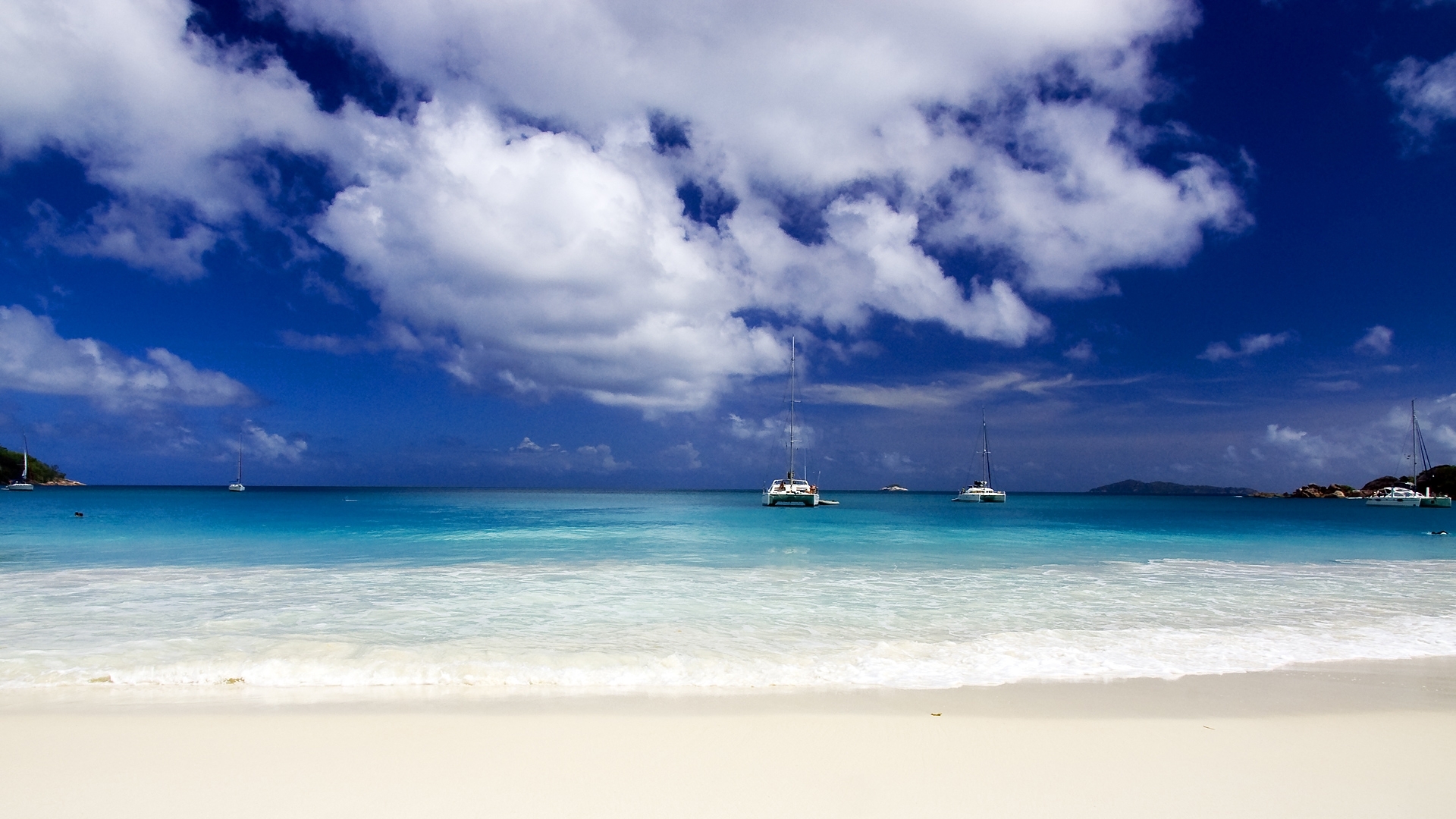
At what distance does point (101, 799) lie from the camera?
4.28 m

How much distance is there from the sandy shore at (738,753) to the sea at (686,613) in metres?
0.81

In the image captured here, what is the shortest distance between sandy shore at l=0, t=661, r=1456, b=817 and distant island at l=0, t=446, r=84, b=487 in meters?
179

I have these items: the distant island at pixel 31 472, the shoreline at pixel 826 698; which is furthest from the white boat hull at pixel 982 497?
the distant island at pixel 31 472

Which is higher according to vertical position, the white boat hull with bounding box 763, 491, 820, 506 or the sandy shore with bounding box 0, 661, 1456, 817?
the white boat hull with bounding box 763, 491, 820, 506

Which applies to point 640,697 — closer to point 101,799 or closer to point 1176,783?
point 101,799

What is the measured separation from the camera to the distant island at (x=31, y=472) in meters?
128

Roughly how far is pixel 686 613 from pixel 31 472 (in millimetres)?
188883

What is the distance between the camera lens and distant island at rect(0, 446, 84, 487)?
421 ft

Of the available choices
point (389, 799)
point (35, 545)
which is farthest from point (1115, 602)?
point (35, 545)

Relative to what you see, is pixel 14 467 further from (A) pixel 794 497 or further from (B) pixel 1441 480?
(B) pixel 1441 480

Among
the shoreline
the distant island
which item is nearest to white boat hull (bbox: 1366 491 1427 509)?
the shoreline

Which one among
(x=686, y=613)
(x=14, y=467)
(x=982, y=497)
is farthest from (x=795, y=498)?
(x=14, y=467)

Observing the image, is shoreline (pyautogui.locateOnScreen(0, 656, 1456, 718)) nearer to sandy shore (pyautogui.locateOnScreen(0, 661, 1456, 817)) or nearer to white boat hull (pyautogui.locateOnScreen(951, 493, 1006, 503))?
sandy shore (pyautogui.locateOnScreen(0, 661, 1456, 817))

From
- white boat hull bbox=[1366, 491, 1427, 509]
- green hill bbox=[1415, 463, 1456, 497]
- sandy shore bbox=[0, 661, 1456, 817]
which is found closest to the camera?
sandy shore bbox=[0, 661, 1456, 817]
